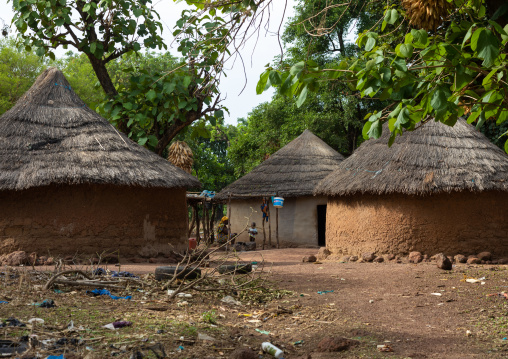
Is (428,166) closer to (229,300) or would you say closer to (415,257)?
(415,257)

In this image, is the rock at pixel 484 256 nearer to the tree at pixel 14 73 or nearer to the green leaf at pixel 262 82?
the green leaf at pixel 262 82

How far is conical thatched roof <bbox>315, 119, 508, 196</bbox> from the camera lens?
34.3ft

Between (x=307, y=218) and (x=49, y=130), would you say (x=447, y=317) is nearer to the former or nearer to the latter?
(x=49, y=130)

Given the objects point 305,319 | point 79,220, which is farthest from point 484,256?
point 79,220

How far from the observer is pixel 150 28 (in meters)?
12.6

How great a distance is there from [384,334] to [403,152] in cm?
708

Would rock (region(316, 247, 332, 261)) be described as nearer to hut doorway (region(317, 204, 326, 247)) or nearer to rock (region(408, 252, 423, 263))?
rock (region(408, 252, 423, 263))

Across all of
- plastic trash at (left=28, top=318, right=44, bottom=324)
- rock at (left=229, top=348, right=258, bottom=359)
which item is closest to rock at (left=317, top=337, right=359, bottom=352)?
rock at (left=229, top=348, right=258, bottom=359)

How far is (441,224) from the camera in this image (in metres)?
10.5

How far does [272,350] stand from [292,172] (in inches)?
585

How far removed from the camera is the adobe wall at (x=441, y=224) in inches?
414

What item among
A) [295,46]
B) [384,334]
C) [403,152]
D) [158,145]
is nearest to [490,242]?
[403,152]

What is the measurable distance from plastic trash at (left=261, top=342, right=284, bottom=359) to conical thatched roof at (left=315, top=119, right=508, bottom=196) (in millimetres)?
7021

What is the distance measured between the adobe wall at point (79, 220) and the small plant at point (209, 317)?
5507 millimetres
